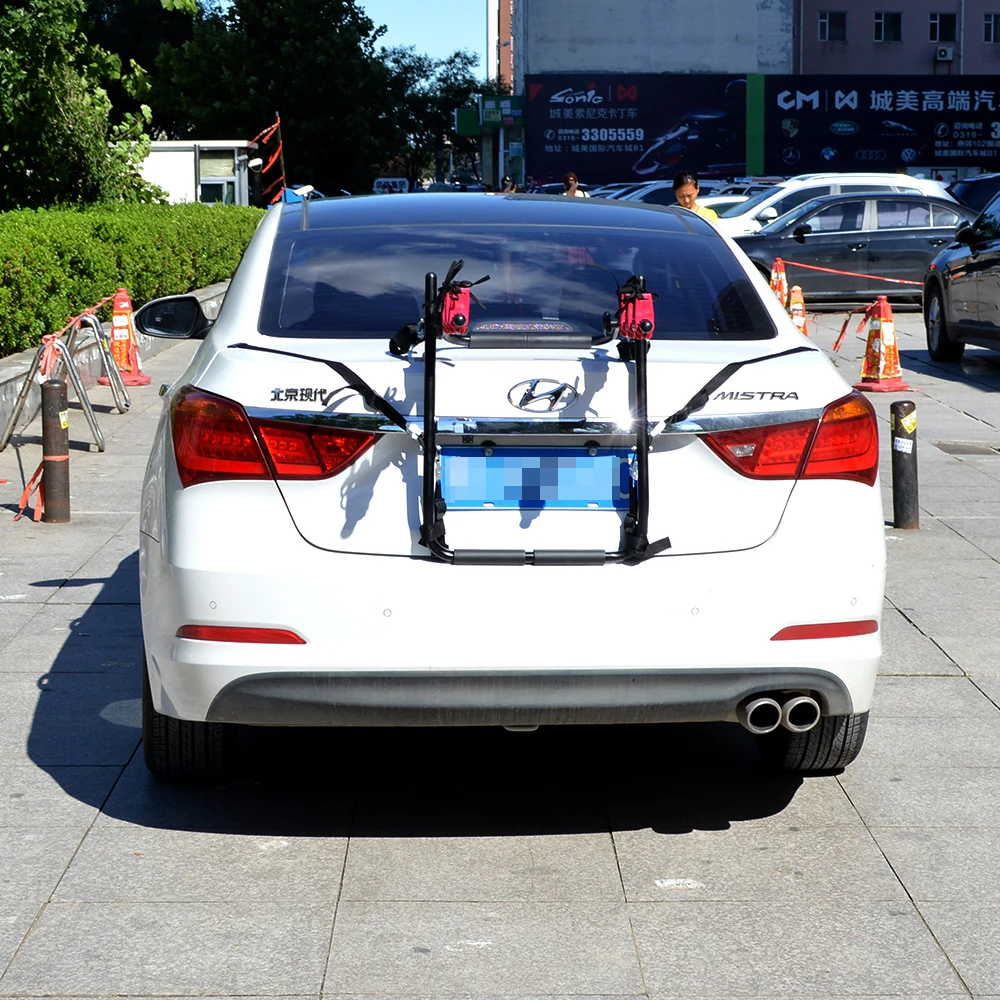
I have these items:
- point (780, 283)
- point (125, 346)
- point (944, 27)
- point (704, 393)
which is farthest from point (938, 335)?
point (944, 27)

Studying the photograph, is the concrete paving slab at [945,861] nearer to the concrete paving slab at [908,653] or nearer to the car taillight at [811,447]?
the car taillight at [811,447]

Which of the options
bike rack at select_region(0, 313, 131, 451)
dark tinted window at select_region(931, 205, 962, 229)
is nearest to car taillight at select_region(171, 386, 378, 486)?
bike rack at select_region(0, 313, 131, 451)

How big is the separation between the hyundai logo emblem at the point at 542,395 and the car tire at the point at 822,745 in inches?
50.0

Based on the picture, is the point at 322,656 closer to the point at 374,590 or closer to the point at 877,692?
the point at 374,590

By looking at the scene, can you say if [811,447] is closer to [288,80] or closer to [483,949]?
[483,949]

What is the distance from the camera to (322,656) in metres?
3.78

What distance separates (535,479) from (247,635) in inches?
30.2

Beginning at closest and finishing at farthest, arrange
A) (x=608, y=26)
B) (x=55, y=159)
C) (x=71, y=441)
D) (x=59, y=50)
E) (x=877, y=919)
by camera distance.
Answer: (x=877, y=919), (x=71, y=441), (x=59, y=50), (x=55, y=159), (x=608, y=26)

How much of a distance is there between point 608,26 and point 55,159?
1845 inches

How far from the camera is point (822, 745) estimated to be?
4547 millimetres

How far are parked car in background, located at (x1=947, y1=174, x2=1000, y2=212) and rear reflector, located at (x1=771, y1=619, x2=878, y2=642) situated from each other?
26.6m

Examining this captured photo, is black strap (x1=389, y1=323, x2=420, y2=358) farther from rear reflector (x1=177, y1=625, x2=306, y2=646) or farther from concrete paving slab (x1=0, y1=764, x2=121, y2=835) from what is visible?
concrete paving slab (x1=0, y1=764, x2=121, y2=835)

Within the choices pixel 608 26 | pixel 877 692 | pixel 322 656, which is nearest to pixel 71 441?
pixel 877 692

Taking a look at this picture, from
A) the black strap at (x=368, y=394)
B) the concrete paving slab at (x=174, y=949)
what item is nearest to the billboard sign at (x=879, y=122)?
the black strap at (x=368, y=394)
